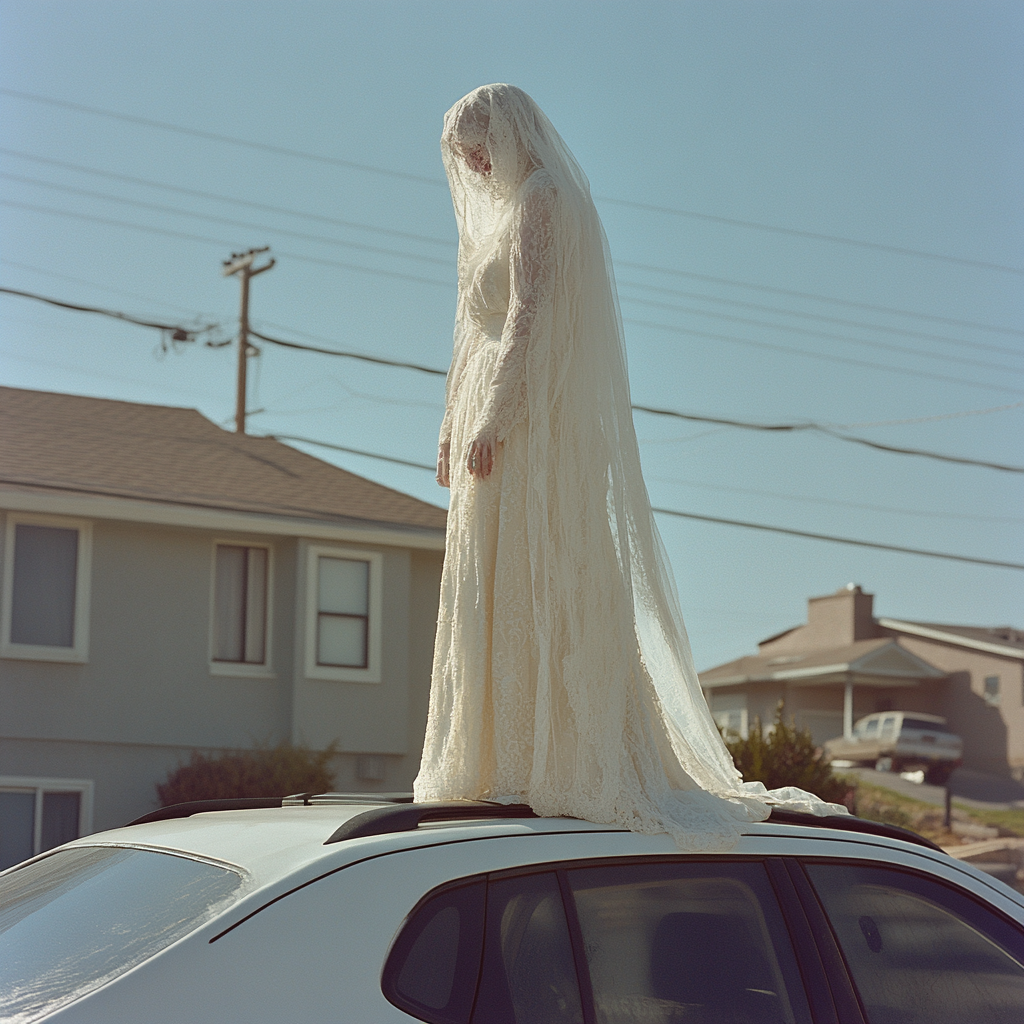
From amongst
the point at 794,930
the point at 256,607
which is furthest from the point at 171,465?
the point at 794,930

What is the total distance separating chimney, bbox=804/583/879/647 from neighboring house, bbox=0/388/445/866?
27072 millimetres

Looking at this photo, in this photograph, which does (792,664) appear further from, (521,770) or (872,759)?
(521,770)

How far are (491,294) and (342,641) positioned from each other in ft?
48.1

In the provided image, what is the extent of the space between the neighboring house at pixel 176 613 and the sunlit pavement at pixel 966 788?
53.5 feet

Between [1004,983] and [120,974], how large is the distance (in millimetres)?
2013

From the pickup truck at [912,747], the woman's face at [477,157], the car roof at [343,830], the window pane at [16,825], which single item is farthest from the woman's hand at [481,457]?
the pickup truck at [912,747]

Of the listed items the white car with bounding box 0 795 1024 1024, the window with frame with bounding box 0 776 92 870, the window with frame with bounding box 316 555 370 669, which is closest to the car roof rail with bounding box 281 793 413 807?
the white car with bounding box 0 795 1024 1024

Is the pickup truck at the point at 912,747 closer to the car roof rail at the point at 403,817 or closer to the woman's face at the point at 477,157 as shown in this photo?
the woman's face at the point at 477,157

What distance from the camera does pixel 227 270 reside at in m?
26.6

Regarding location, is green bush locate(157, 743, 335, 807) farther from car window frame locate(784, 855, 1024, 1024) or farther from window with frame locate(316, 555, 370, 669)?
car window frame locate(784, 855, 1024, 1024)

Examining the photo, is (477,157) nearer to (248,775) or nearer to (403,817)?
(403,817)

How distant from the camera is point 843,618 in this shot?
44219mm

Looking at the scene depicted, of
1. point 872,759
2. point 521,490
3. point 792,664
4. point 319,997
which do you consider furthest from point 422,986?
point 792,664

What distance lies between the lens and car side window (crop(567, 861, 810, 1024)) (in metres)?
2.57
